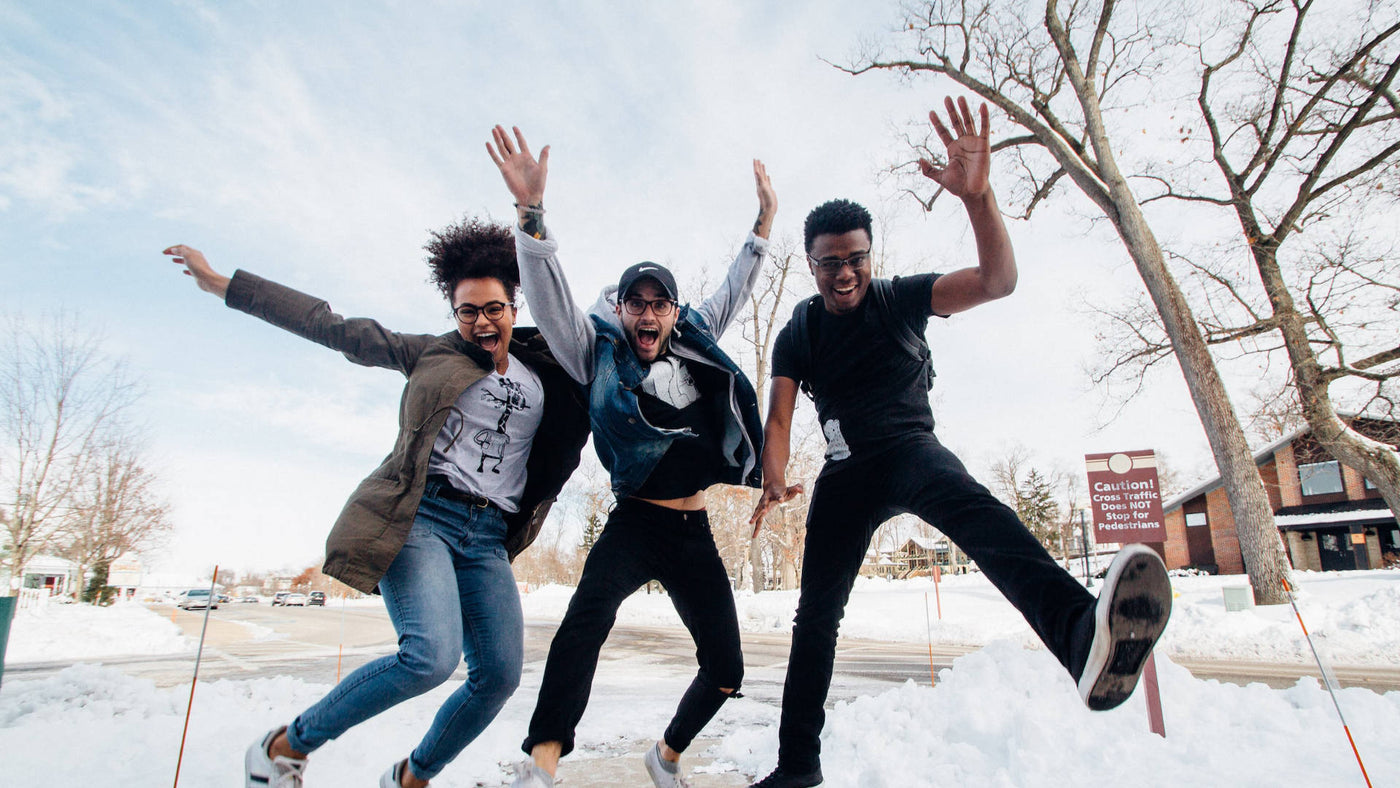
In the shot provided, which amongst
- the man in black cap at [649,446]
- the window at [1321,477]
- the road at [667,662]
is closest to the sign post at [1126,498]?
the road at [667,662]

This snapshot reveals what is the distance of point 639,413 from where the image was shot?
8.89ft

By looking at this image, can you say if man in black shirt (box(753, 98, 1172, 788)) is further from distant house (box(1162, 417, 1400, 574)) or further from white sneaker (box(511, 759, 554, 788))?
distant house (box(1162, 417, 1400, 574))

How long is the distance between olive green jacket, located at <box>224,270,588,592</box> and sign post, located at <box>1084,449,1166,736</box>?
631cm

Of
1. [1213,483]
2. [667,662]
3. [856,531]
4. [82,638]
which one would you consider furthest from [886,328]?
[1213,483]

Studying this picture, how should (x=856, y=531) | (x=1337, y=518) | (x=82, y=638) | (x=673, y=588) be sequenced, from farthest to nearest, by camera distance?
(x=1337, y=518) → (x=82, y=638) → (x=673, y=588) → (x=856, y=531)

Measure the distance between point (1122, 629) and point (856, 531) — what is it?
1048mm

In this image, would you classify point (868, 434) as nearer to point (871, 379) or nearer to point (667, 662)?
point (871, 379)

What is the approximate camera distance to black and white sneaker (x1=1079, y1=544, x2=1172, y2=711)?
1774 millimetres

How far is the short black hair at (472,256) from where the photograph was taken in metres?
3.12

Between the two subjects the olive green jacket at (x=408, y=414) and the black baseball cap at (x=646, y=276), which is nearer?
the olive green jacket at (x=408, y=414)

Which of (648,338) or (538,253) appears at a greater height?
(538,253)

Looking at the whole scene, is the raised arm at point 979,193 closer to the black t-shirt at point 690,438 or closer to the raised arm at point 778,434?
the raised arm at point 778,434

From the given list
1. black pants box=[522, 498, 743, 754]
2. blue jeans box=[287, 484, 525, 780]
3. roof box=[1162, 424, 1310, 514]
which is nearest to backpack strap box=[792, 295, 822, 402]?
black pants box=[522, 498, 743, 754]

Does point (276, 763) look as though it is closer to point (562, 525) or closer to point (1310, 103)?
point (1310, 103)
